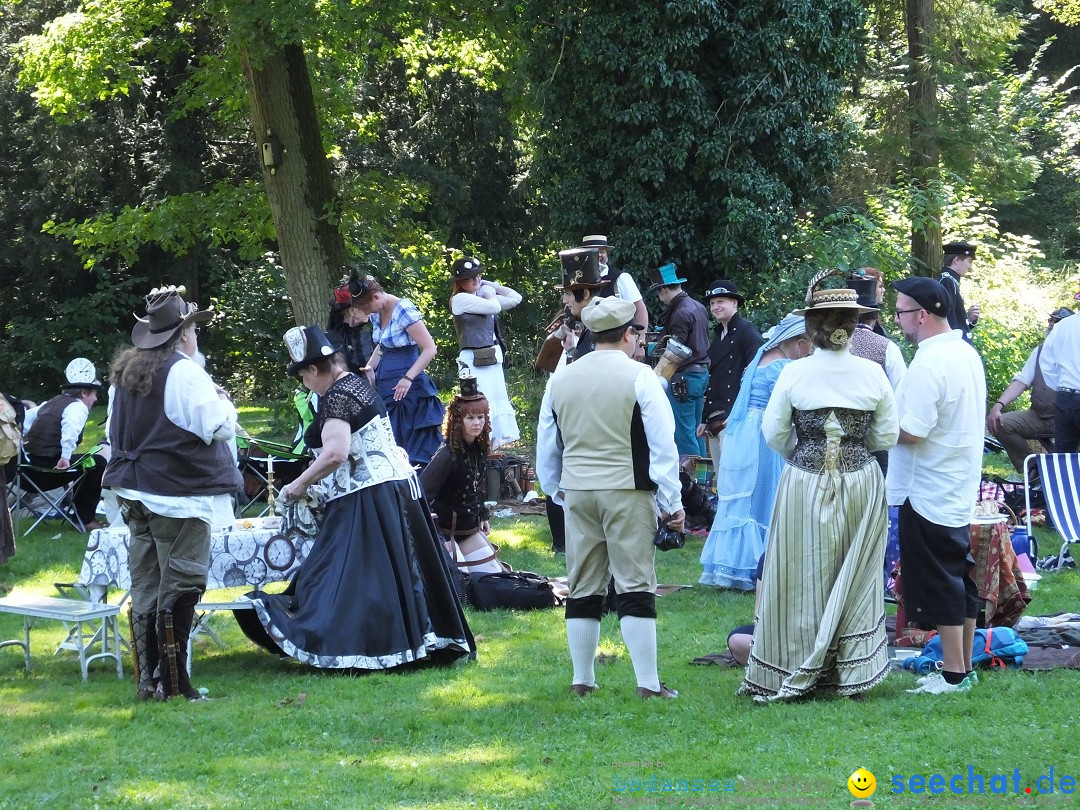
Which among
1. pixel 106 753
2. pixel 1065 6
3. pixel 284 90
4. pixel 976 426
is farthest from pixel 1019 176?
pixel 106 753

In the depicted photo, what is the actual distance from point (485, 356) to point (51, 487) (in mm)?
4156

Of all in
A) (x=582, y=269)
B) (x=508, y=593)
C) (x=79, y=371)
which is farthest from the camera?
(x=79, y=371)

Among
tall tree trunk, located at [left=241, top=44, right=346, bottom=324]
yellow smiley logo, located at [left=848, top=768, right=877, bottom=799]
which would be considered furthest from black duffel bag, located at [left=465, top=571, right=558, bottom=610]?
tall tree trunk, located at [left=241, top=44, right=346, bottom=324]

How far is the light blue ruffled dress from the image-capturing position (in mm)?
8484

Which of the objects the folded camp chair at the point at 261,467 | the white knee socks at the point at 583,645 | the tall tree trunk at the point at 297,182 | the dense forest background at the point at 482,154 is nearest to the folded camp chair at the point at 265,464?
the folded camp chair at the point at 261,467

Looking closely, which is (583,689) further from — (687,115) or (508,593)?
(687,115)

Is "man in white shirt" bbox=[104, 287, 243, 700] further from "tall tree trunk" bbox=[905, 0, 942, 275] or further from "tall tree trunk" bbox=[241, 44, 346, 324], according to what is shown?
"tall tree trunk" bbox=[905, 0, 942, 275]

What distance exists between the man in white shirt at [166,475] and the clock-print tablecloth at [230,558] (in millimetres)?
660

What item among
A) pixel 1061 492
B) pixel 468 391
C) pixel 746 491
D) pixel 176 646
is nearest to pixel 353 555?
pixel 176 646

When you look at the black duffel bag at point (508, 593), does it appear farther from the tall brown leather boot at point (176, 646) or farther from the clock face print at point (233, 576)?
the tall brown leather boot at point (176, 646)

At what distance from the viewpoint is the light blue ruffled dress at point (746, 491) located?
8.48m

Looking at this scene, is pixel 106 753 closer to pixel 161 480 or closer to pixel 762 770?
pixel 161 480

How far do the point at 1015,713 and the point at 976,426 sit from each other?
124 centimetres

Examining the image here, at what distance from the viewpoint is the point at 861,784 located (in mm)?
4441
